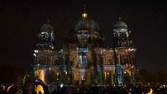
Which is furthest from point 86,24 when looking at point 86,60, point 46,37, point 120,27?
point 86,60

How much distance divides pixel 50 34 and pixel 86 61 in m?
13.5

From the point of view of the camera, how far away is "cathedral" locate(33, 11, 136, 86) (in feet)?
195

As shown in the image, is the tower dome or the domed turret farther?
the tower dome

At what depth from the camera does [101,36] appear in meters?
75.1

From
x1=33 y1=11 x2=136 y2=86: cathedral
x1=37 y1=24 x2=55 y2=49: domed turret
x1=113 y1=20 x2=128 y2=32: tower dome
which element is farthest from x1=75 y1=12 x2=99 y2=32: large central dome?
x1=37 y1=24 x2=55 y2=49: domed turret

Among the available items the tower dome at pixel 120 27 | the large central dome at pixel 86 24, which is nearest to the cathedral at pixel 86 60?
the tower dome at pixel 120 27

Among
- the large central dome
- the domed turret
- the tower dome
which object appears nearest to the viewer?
the domed turret

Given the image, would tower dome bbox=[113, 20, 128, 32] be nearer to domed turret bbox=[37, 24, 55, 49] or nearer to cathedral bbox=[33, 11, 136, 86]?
cathedral bbox=[33, 11, 136, 86]

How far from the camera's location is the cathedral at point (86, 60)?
59.4m

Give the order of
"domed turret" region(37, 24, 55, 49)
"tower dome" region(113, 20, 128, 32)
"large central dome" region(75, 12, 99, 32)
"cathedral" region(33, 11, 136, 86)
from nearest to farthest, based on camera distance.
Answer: "cathedral" region(33, 11, 136, 86), "domed turret" region(37, 24, 55, 49), "tower dome" region(113, 20, 128, 32), "large central dome" region(75, 12, 99, 32)

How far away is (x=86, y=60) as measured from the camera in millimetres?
62250

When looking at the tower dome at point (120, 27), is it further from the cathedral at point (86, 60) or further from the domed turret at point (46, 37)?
the domed turret at point (46, 37)

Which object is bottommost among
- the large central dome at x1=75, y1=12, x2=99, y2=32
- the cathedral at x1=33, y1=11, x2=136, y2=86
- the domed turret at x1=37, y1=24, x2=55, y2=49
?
the cathedral at x1=33, y1=11, x2=136, y2=86

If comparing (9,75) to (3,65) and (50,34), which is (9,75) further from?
(50,34)
